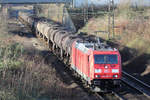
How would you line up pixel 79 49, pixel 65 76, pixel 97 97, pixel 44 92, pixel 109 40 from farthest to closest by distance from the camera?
pixel 109 40, pixel 65 76, pixel 79 49, pixel 97 97, pixel 44 92

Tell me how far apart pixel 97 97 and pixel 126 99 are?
4.87ft

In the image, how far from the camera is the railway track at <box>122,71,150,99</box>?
16483mm

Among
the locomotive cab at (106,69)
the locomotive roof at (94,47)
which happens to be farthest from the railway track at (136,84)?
the locomotive roof at (94,47)

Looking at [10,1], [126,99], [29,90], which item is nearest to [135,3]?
[10,1]

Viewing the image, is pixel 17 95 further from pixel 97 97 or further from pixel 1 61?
pixel 97 97

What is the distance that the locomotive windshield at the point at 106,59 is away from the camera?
15.0 metres

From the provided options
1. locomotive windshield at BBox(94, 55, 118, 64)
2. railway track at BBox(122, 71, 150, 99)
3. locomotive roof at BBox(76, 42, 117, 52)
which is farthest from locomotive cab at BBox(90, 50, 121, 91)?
railway track at BBox(122, 71, 150, 99)

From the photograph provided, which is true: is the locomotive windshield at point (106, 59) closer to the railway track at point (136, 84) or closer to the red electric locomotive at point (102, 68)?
the red electric locomotive at point (102, 68)

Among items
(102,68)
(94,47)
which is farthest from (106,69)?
(94,47)

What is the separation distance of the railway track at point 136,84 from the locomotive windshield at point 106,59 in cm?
Answer: 262

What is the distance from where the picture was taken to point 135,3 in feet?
139

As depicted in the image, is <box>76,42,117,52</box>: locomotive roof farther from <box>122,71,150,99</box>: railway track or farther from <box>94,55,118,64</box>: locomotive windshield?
<box>122,71,150,99</box>: railway track

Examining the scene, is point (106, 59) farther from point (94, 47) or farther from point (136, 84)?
point (136, 84)

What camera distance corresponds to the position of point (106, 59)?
1505 cm
